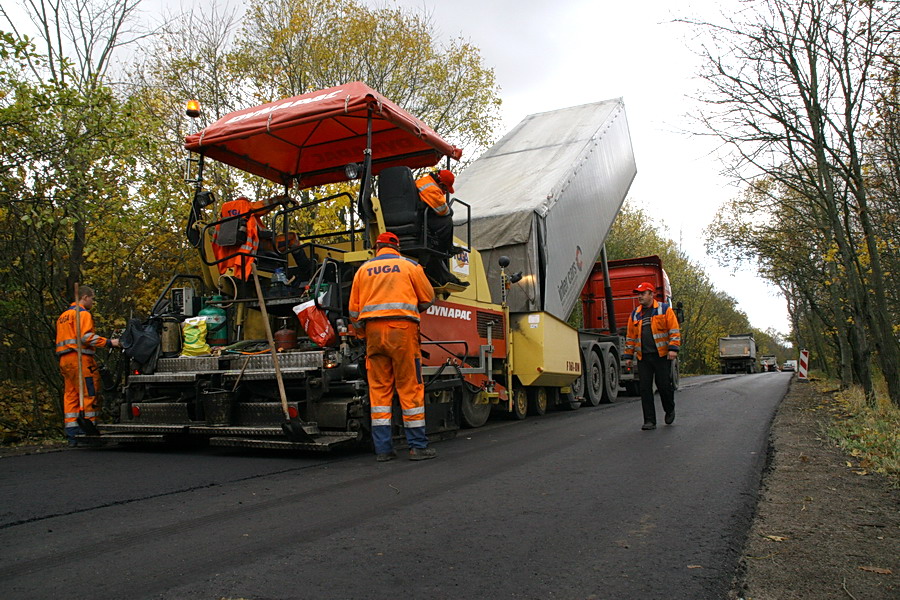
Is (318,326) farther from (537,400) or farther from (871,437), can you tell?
(871,437)

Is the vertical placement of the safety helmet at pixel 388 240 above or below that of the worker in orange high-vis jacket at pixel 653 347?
above

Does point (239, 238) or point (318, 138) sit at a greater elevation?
point (318, 138)

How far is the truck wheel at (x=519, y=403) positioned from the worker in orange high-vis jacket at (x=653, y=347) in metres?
1.72

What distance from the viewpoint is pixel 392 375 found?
552cm

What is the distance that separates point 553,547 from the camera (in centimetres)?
298

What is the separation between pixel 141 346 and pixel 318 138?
2853 millimetres

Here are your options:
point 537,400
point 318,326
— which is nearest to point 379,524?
point 318,326

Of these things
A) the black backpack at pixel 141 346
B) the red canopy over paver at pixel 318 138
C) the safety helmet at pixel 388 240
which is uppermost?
the red canopy over paver at pixel 318 138

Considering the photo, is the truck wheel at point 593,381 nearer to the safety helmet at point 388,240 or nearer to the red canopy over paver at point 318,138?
the red canopy over paver at point 318,138

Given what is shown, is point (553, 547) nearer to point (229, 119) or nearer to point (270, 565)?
point (270, 565)

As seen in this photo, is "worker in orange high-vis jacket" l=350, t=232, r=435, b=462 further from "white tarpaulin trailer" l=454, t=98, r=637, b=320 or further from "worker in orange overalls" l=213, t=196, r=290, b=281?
"white tarpaulin trailer" l=454, t=98, r=637, b=320

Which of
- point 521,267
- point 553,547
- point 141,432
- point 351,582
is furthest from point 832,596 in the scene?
point 521,267

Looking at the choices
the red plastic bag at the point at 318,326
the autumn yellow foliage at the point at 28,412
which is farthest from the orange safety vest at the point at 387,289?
the autumn yellow foliage at the point at 28,412

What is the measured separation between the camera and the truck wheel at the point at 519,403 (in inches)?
353
